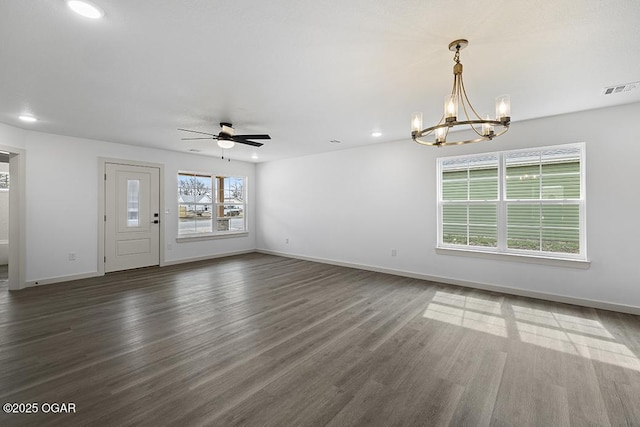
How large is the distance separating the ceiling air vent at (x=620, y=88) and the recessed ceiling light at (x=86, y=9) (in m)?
4.67

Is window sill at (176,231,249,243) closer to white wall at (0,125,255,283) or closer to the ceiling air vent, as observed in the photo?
white wall at (0,125,255,283)

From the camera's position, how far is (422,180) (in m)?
5.15

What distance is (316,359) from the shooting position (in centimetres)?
245

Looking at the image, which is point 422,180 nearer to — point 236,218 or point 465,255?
point 465,255

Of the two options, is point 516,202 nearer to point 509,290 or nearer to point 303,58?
point 509,290

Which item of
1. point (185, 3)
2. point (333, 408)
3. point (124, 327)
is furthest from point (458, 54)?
point (124, 327)

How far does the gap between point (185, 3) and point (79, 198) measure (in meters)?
5.05

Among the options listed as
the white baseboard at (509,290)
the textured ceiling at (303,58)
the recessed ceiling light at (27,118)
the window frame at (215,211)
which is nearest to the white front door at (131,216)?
the window frame at (215,211)

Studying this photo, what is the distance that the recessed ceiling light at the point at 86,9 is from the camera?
1.75 m

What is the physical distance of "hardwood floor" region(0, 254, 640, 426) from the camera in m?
1.83

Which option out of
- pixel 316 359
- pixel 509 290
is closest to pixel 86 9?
pixel 316 359

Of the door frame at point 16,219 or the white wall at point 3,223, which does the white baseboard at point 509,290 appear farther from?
the white wall at point 3,223

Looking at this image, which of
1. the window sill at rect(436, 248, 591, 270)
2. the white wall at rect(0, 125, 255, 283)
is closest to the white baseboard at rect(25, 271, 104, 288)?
the white wall at rect(0, 125, 255, 283)

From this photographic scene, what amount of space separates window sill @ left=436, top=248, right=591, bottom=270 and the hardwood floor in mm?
573
